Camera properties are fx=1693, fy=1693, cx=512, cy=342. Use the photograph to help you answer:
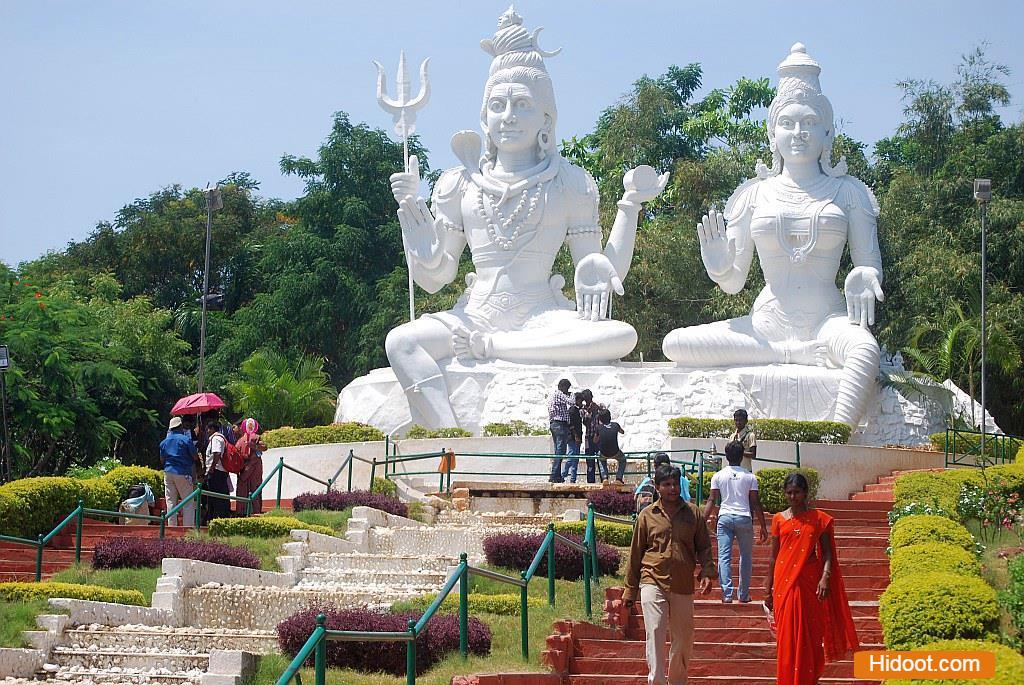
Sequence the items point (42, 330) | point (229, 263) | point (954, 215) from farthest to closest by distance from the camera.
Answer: point (229, 263), point (954, 215), point (42, 330)

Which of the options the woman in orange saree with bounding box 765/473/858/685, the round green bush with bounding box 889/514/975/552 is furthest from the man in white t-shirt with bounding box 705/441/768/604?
the woman in orange saree with bounding box 765/473/858/685

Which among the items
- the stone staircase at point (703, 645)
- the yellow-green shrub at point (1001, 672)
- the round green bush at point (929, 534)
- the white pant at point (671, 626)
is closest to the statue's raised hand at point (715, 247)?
the round green bush at point (929, 534)

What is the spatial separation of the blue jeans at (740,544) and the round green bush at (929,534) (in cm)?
181

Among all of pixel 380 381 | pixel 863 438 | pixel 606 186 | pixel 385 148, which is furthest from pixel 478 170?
pixel 385 148

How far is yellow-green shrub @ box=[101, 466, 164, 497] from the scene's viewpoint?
2033 centimetres

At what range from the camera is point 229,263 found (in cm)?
4275

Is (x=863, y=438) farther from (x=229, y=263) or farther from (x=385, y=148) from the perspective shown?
(x=229, y=263)

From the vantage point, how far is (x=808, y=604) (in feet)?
35.3

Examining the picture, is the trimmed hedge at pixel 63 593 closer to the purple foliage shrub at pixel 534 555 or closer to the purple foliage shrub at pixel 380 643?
the purple foliage shrub at pixel 380 643

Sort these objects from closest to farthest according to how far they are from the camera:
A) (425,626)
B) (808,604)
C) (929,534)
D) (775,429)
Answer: (808,604), (425,626), (929,534), (775,429)

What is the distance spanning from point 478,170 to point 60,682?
15.9 meters

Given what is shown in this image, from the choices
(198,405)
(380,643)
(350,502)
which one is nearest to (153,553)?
(198,405)

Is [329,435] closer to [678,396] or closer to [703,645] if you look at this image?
[678,396]

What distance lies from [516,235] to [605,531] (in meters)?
9.59
